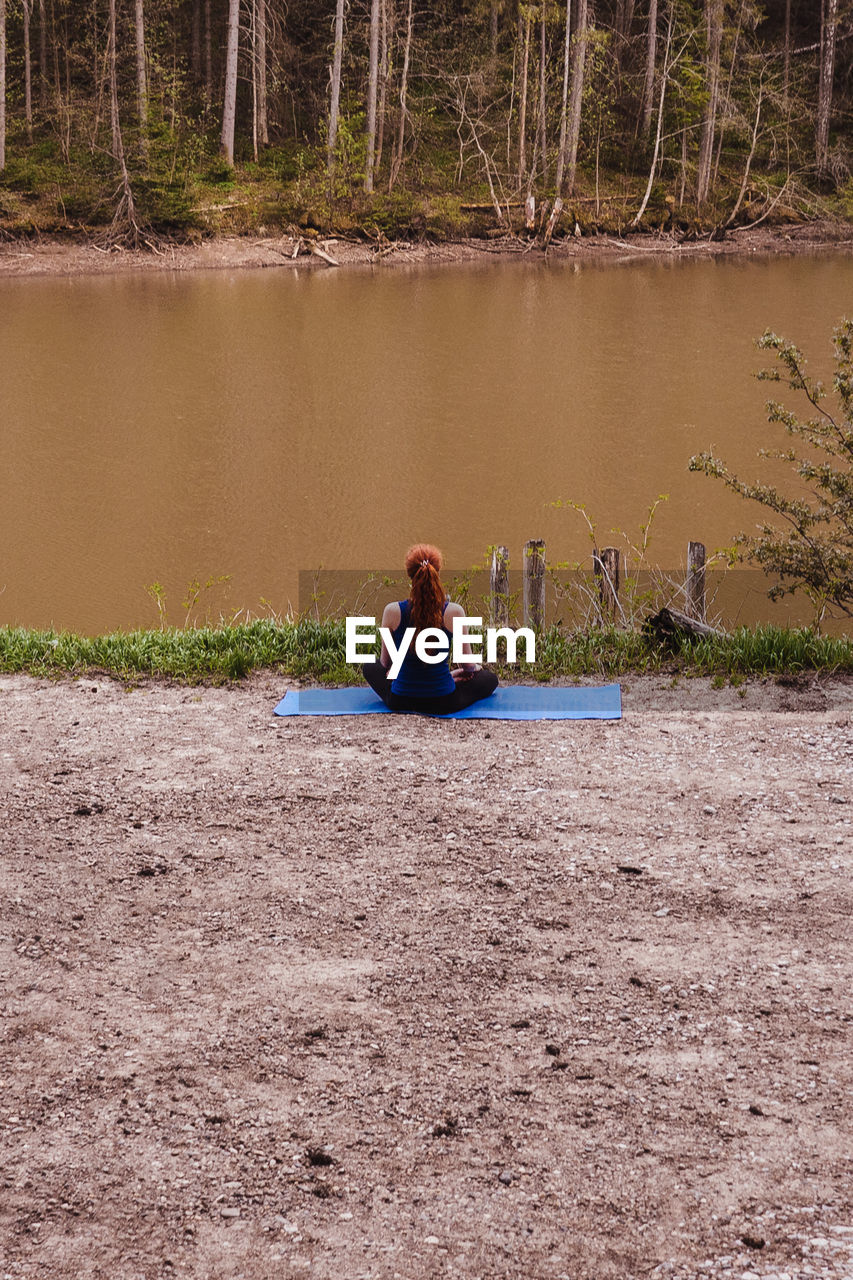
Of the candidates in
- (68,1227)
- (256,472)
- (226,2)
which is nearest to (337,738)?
(68,1227)

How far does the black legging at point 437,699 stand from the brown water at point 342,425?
3200mm

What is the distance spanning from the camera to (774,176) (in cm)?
3578

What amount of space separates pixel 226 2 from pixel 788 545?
128ft

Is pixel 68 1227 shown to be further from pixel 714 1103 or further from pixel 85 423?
pixel 85 423

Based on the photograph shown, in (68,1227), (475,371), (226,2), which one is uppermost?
(226,2)

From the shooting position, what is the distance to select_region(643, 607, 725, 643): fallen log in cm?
721

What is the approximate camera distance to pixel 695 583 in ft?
24.7

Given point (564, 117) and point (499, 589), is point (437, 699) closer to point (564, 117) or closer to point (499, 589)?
point (499, 589)

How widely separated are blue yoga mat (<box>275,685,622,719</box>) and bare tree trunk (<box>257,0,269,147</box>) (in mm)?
30640

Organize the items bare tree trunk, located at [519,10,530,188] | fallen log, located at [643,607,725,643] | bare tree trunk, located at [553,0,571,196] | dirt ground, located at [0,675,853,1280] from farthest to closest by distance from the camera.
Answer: bare tree trunk, located at [553,0,571,196] → bare tree trunk, located at [519,10,530,188] → fallen log, located at [643,607,725,643] → dirt ground, located at [0,675,853,1280]

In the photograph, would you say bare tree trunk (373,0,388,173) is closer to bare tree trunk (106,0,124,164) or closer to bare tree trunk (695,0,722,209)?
bare tree trunk (106,0,124,164)

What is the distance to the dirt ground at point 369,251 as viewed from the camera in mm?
27531

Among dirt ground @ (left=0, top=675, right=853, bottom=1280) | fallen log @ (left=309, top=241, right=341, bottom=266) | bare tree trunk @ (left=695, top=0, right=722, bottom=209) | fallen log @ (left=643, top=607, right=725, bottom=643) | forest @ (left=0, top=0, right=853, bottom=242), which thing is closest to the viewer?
dirt ground @ (left=0, top=675, right=853, bottom=1280)

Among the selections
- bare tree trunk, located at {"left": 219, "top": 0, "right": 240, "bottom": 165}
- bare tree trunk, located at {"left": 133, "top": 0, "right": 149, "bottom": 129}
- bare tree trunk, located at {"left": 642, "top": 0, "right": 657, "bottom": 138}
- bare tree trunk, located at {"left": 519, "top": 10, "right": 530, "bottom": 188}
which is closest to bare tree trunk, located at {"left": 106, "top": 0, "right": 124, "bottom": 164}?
bare tree trunk, located at {"left": 133, "top": 0, "right": 149, "bottom": 129}
